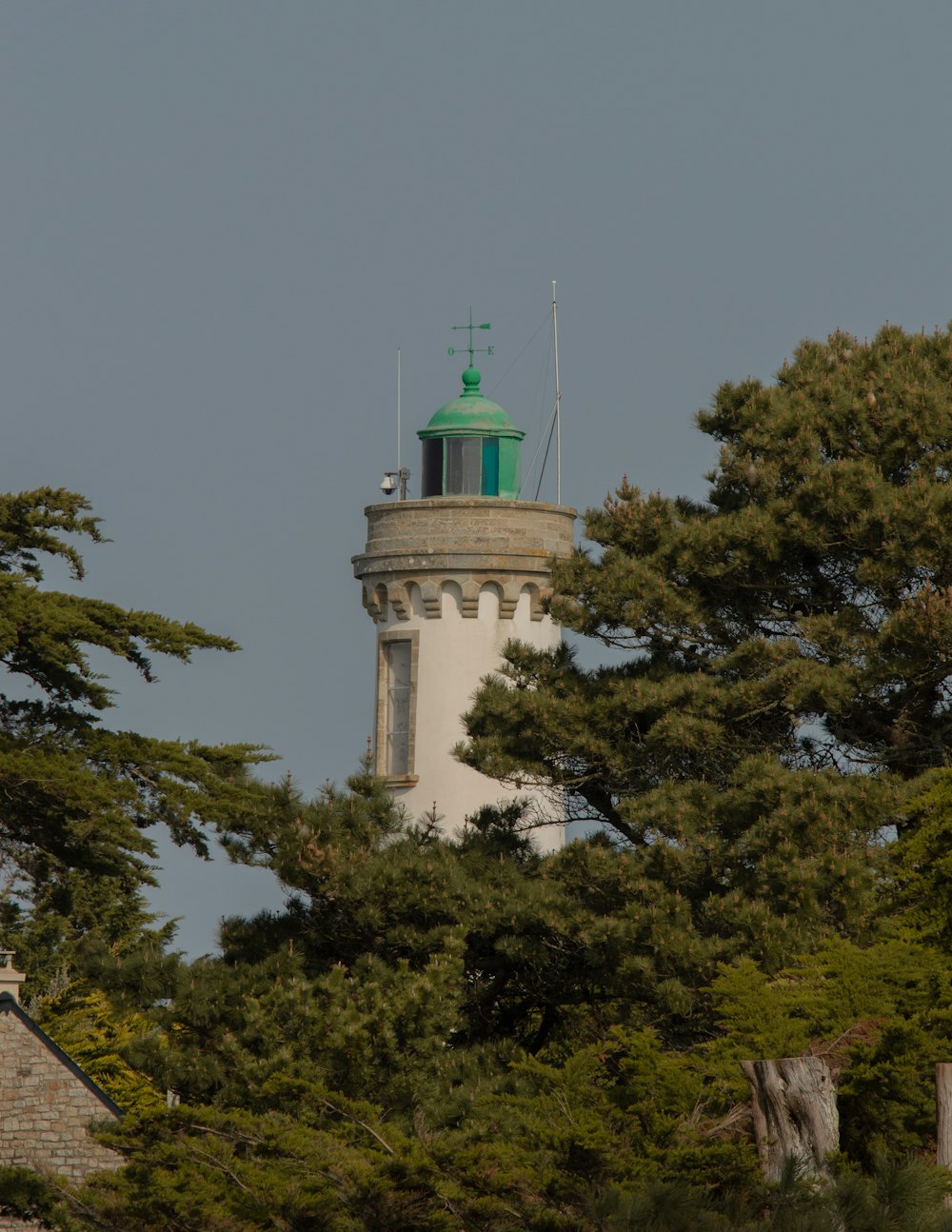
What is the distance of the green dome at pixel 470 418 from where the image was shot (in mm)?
41438

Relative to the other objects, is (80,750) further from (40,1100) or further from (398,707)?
(398,707)

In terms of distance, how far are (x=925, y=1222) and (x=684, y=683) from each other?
36.9 feet

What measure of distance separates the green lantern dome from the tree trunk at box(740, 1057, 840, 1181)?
2330 centimetres

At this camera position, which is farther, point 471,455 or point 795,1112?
point 471,455

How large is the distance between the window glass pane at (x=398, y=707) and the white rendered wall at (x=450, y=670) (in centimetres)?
35

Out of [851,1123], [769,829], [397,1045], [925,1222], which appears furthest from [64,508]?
[925,1222]

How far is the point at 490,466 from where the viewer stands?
41000mm

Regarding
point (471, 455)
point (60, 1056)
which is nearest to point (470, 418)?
point (471, 455)

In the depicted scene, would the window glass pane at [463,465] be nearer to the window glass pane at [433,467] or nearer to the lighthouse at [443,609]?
the window glass pane at [433,467]

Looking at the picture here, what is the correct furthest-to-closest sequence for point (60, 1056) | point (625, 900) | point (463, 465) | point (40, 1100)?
point (463, 465) → point (60, 1056) → point (40, 1100) → point (625, 900)

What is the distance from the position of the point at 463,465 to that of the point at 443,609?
9.57 feet

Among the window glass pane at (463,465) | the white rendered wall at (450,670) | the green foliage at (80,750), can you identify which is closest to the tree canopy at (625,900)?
the green foliage at (80,750)

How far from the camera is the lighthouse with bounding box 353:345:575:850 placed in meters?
39.0

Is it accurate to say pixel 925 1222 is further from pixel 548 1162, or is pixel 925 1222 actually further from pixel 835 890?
pixel 835 890
